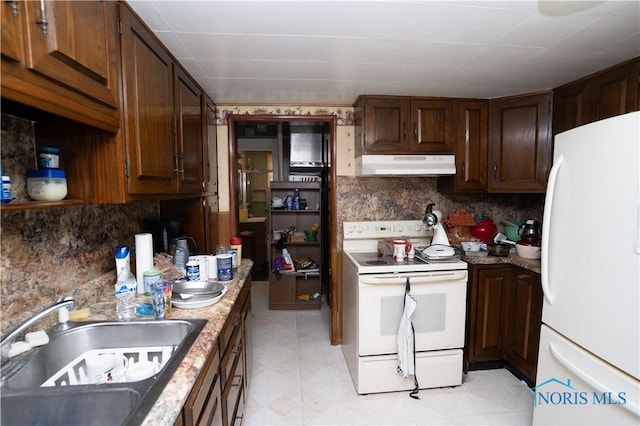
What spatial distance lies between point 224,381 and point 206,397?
286mm

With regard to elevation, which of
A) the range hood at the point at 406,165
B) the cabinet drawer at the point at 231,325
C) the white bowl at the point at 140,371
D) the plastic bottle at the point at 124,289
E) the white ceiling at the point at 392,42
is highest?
the white ceiling at the point at 392,42

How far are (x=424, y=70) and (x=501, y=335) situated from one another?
2.01 metres

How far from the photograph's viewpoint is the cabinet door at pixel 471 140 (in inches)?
92.2

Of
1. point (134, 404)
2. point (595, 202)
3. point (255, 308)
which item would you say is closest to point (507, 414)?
point (595, 202)

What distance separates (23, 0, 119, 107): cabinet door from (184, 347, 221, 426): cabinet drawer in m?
0.97

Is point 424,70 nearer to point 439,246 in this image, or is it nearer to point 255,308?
point 439,246

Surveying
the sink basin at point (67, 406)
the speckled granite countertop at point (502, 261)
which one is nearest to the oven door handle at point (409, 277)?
the speckled granite countertop at point (502, 261)

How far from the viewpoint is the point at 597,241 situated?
1135mm

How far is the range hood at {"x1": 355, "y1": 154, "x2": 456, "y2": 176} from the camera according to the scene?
7.33ft

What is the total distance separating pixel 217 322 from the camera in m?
1.20

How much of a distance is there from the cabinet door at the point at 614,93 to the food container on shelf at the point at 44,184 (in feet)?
8.91

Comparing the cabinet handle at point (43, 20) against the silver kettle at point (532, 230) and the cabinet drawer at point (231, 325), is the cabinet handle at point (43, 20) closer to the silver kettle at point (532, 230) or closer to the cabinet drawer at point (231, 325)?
the cabinet drawer at point (231, 325)

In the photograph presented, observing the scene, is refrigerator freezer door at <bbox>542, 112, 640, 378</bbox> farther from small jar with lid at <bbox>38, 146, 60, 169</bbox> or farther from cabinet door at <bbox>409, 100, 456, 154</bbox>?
small jar with lid at <bbox>38, 146, 60, 169</bbox>

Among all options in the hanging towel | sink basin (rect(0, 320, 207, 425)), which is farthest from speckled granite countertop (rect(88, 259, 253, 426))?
the hanging towel
